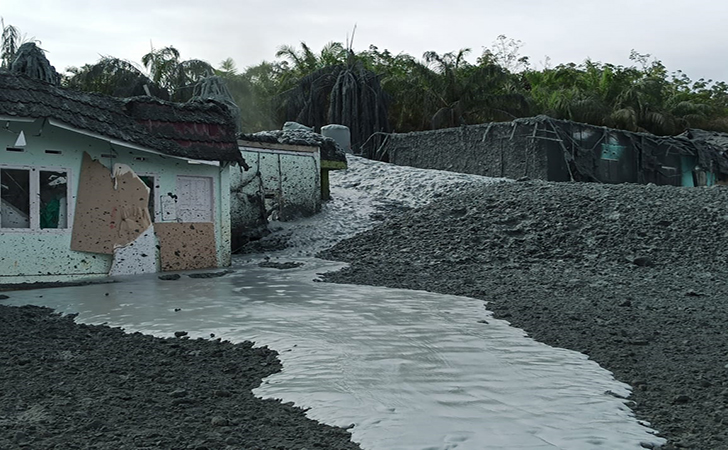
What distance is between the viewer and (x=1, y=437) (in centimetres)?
388

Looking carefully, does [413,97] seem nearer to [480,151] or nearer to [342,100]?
[342,100]

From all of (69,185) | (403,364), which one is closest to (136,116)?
(69,185)

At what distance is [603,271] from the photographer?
12156 millimetres

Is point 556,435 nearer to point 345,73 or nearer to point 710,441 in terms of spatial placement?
point 710,441

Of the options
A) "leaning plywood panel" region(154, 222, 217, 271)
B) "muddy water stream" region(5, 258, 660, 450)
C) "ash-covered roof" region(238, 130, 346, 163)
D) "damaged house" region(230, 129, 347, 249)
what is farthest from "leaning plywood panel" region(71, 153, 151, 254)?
"ash-covered roof" region(238, 130, 346, 163)

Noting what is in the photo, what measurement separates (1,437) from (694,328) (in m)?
6.48

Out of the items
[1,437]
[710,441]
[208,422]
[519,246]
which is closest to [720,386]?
[710,441]

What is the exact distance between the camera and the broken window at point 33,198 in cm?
1148

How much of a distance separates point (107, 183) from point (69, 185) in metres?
0.68

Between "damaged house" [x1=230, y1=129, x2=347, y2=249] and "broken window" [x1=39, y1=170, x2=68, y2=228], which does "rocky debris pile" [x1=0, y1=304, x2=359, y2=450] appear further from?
"damaged house" [x1=230, y1=129, x2=347, y2=249]

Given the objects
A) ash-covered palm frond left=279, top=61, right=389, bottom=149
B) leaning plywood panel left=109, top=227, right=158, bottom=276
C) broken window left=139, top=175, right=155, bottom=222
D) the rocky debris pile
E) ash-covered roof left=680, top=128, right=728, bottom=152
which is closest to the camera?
the rocky debris pile

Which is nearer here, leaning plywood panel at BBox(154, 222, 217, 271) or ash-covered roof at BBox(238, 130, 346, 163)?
leaning plywood panel at BBox(154, 222, 217, 271)

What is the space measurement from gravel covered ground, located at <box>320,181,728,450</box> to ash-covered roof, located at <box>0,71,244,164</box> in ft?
12.4

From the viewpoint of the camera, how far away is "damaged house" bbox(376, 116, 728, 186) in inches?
912
